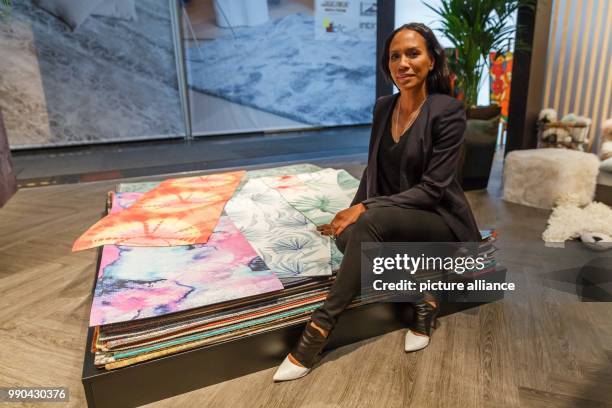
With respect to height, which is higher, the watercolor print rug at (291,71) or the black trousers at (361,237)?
the watercolor print rug at (291,71)

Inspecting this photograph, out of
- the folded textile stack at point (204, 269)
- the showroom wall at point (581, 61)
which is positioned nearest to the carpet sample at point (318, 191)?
the folded textile stack at point (204, 269)

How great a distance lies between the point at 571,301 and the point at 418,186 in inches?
36.5

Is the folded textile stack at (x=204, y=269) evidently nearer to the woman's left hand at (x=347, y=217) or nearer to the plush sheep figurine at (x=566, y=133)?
the woman's left hand at (x=347, y=217)

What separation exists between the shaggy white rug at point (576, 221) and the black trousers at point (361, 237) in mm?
1357

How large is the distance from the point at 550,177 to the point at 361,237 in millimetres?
2105

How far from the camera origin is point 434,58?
5.13 feet

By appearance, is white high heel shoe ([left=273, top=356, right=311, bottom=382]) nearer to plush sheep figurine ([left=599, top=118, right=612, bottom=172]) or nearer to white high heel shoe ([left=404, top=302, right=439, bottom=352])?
white high heel shoe ([left=404, top=302, right=439, bottom=352])

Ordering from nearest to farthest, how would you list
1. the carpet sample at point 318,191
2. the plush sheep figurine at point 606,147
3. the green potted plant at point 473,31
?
the carpet sample at point 318,191 → the plush sheep figurine at point 606,147 → the green potted plant at point 473,31

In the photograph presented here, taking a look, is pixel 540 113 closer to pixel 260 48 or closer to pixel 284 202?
pixel 284 202

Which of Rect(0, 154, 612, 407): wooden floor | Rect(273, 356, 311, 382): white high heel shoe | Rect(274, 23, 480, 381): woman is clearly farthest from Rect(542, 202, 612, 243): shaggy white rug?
Rect(273, 356, 311, 382): white high heel shoe

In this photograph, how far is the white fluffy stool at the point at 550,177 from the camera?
2.88m

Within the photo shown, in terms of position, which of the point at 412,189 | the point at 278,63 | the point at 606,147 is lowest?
the point at 606,147

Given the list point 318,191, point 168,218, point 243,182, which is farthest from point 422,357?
point 243,182

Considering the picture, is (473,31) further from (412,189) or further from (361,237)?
(361,237)
